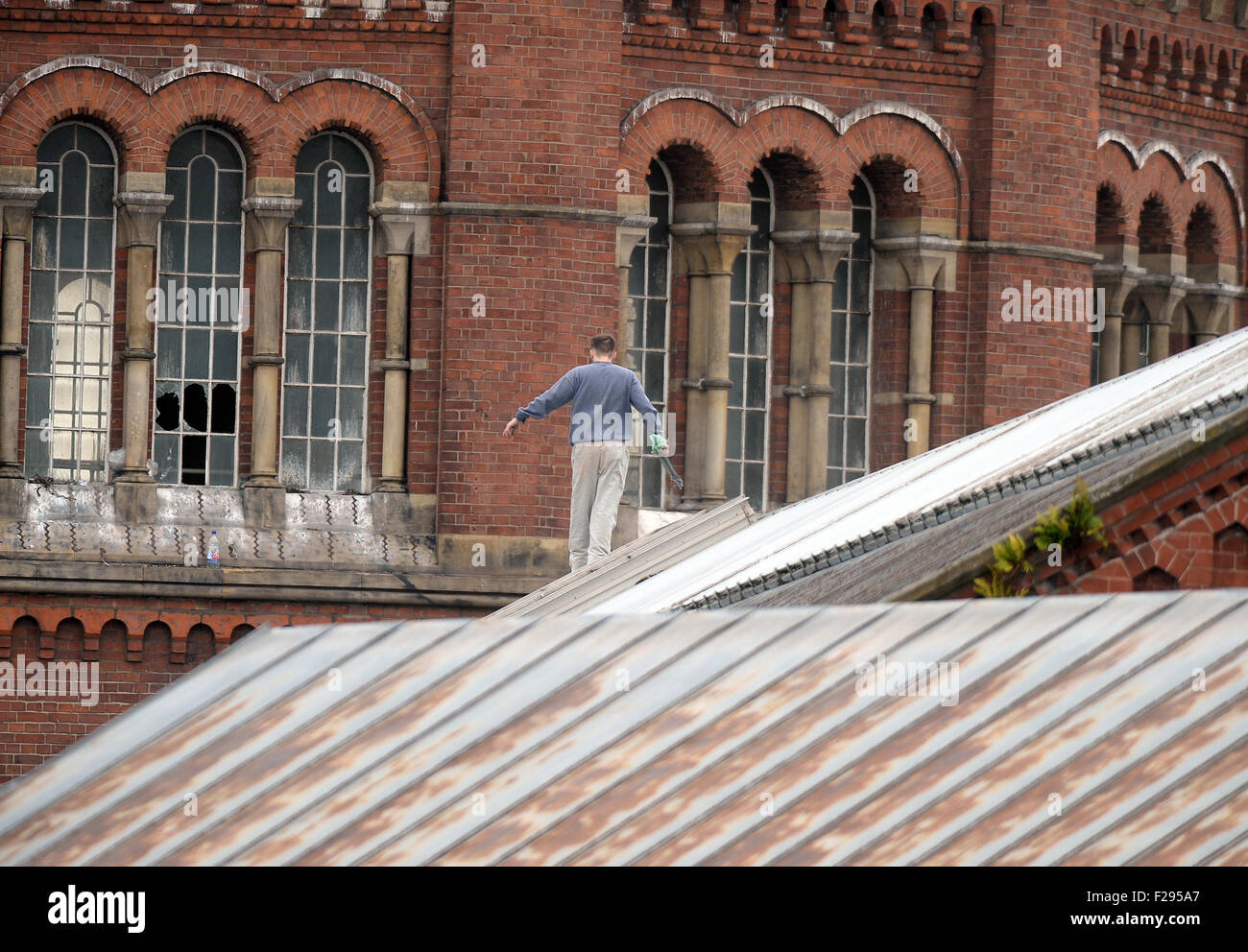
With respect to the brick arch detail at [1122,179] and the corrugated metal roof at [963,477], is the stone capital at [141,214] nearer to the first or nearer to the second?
the corrugated metal roof at [963,477]

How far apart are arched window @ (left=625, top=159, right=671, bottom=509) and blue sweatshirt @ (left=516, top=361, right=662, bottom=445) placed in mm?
5815

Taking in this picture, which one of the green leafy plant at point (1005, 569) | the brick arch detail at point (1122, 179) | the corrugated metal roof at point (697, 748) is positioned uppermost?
the brick arch detail at point (1122, 179)

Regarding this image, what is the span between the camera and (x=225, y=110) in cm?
2102

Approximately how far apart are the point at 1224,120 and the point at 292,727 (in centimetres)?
1885

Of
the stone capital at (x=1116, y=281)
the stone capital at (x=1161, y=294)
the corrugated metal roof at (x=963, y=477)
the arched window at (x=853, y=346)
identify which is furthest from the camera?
the stone capital at (x=1161, y=294)

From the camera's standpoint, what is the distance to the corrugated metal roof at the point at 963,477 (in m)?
12.1

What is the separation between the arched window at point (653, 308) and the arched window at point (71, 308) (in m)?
4.47

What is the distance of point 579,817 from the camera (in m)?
7.80

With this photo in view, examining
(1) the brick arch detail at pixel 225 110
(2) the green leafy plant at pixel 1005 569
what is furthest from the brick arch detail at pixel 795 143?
(2) the green leafy plant at pixel 1005 569

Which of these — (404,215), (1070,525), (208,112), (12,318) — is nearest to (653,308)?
(404,215)

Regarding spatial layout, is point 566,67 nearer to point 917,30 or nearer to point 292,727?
point 917,30

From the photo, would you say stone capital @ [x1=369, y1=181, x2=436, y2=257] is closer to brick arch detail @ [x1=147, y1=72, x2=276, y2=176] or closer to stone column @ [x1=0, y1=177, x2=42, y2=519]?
brick arch detail @ [x1=147, y1=72, x2=276, y2=176]

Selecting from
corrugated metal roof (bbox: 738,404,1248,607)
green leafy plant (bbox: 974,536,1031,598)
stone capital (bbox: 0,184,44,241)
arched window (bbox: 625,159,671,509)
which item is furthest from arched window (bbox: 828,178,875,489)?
green leafy plant (bbox: 974,536,1031,598)
